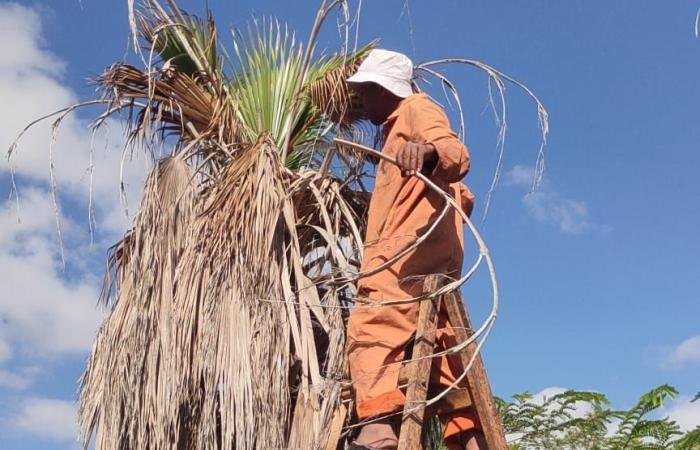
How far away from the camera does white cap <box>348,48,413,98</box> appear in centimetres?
327

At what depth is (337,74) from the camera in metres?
4.96

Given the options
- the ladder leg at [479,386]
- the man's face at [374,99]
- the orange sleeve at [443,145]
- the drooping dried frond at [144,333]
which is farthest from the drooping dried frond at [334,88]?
the ladder leg at [479,386]

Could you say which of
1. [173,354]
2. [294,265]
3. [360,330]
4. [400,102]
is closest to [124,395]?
[173,354]

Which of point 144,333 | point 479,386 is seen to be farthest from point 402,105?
point 144,333

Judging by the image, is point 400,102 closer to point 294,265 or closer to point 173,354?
point 294,265

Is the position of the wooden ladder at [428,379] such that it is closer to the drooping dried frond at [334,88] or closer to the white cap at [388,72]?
the white cap at [388,72]

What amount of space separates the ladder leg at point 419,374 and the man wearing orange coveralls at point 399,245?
0.06 metres

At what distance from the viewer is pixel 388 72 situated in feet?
10.8

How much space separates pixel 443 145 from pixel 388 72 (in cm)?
58

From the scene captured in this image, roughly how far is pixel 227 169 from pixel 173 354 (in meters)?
1.02

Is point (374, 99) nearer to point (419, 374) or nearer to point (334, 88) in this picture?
point (419, 374)

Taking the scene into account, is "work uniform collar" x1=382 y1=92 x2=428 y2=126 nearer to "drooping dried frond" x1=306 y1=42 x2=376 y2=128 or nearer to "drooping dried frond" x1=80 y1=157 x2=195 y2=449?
"drooping dried frond" x1=80 y1=157 x2=195 y2=449

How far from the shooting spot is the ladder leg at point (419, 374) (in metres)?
2.73

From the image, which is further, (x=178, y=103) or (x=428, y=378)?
(x=178, y=103)
